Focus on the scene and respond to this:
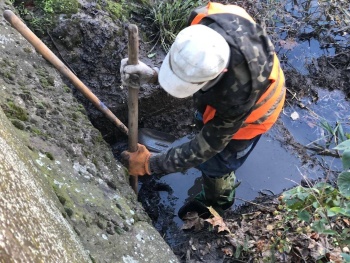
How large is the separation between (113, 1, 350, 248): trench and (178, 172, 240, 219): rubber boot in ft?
0.29

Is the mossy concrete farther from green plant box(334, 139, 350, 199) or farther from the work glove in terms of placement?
green plant box(334, 139, 350, 199)

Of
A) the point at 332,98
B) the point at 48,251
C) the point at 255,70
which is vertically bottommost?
the point at 332,98

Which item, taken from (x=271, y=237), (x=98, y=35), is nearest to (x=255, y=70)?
(x=271, y=237)

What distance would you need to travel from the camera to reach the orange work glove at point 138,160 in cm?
Result: 307

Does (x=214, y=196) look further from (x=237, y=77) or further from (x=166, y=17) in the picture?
(x=166, y=17)

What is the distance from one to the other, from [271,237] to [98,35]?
2093 mm

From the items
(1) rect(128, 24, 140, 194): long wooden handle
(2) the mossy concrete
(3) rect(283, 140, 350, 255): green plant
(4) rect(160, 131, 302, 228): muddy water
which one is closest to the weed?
(4) rect(160, 131, 302, 228): muddy water

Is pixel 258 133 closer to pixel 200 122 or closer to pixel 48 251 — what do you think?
pixel 200 122

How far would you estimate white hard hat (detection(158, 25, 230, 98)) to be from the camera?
2072mm

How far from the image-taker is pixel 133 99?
2.88 metres

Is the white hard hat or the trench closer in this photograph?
the white hard hat

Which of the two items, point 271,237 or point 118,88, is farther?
point 118,88

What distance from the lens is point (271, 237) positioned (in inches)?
126

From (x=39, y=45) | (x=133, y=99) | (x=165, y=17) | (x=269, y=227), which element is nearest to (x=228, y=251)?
(x=269, y=227)
